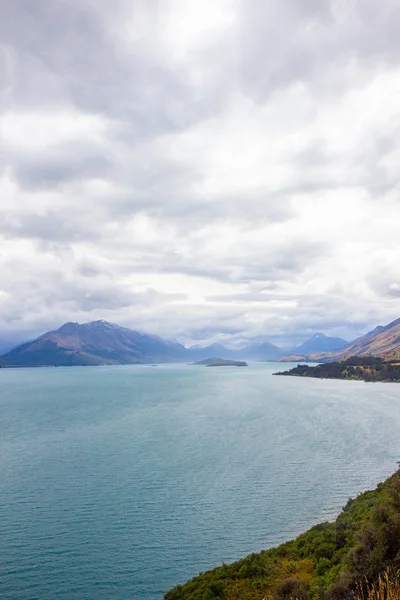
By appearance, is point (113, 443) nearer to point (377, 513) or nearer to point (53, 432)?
point (53, 432)

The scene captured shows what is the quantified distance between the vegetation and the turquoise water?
4.33 meters

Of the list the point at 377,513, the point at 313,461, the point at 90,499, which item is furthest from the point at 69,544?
the point at 313,461

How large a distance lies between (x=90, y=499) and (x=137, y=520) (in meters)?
10.6

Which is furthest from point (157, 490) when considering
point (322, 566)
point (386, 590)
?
point (386, 590)

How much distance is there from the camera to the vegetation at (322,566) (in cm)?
2589

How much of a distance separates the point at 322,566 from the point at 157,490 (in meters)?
32.0

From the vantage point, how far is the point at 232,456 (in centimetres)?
8188

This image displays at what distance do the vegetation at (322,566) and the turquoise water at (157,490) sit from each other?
4.33m

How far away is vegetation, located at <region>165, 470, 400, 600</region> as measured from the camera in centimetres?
2589

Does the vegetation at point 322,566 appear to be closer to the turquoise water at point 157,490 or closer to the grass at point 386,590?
the grass at point 386,590

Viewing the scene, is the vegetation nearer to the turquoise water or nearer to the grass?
the grass

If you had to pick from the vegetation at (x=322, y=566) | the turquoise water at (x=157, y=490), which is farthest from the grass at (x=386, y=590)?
the turquoise water at (x=157, y=490)

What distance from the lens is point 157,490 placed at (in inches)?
2415

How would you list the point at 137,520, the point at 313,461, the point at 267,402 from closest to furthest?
1. the point at 137,520
2. the point at 313,461
3. the point at 267,402
